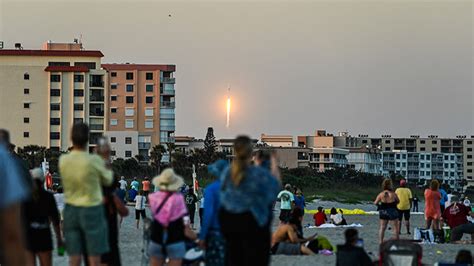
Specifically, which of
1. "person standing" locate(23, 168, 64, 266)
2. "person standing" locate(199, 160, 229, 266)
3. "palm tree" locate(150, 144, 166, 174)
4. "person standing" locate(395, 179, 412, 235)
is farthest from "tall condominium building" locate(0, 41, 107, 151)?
"person standing" locate(199, 160, 229, 266)

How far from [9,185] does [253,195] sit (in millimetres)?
4004

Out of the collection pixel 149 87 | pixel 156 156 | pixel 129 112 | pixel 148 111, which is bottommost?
pixel 156 156

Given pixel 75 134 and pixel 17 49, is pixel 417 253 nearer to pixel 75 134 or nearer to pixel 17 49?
pixel 75 134

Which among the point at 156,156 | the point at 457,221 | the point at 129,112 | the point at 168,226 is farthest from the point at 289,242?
the point at 129,112

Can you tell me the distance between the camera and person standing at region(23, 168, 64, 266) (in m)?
10.9

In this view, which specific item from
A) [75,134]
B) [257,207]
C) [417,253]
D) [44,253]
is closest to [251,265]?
[257,207]

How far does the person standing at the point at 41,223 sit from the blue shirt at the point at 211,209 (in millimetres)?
1521

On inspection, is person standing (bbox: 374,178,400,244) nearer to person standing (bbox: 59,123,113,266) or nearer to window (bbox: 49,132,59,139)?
person standing (bbox: 59,123,113,266)

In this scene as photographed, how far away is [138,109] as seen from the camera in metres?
108

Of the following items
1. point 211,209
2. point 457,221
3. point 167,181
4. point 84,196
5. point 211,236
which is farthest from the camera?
point 457,221

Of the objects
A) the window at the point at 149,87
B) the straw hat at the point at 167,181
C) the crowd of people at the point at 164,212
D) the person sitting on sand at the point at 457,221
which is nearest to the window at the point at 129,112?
the window at the point at 149,87

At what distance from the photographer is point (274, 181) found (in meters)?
8.73

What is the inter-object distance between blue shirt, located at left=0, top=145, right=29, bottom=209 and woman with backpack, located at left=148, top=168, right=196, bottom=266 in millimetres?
5863

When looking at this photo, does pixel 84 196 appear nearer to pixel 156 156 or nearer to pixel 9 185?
pixel 9 185
